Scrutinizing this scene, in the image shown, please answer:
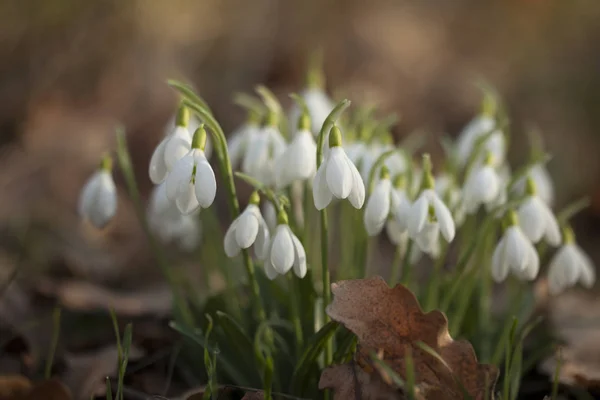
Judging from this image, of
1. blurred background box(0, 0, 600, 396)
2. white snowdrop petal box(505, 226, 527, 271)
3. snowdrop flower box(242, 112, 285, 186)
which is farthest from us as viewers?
blurred background box(0, 0, 600, 396)

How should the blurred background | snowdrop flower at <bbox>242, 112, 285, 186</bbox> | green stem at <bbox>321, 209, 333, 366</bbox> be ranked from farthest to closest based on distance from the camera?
the blurred background < snowdrop flower at <bbox>242, 112, 285, 186</bbox> < green stem at <bbox>321, 209, 333, 366</bbox>

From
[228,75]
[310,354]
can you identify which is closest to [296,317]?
[310,354]

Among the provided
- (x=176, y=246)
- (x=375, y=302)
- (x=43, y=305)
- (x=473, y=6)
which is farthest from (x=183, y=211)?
(x=473, y=6)

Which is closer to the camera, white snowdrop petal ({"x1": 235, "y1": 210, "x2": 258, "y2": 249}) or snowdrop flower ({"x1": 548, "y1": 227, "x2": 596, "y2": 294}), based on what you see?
white snowdrop petal ({"x1": 235, "y1": 210, "x2": 258, "y2": 249})

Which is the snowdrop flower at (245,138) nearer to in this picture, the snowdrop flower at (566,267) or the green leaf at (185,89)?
the green leaf at (185,89)

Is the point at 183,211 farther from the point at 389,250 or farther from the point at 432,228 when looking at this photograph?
the point at 389,250

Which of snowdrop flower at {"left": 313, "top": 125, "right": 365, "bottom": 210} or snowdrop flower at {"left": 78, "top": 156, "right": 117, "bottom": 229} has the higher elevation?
snowdrop flower at {"left": 313, "top": 125, "right": 365, "bottom": 210}

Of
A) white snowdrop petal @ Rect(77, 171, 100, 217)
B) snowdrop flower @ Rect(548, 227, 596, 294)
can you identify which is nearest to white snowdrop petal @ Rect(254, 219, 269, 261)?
white snowdrop petal @ Rect(77, 171, 100, 217)

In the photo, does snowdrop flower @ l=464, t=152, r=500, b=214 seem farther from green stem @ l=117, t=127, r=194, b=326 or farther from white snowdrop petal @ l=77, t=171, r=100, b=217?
white snowdrop petal @ l=77, t=171, r=100, b=217

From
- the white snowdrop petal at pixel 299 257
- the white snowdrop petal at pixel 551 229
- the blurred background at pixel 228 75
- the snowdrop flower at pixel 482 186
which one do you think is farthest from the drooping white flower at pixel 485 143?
the blurred background at pixel 228 75
